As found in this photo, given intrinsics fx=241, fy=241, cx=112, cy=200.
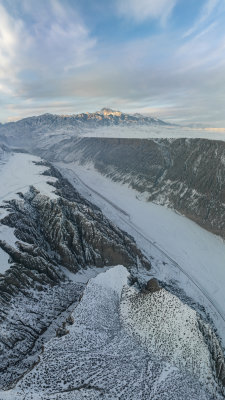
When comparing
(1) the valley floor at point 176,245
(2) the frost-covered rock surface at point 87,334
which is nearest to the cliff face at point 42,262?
(2) the frost-covered rock surface at point 87,334

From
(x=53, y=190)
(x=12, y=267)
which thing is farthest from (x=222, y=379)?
(x=53, y=190)

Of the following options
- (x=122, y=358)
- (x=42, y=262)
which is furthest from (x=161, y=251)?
(x=122, y=358)

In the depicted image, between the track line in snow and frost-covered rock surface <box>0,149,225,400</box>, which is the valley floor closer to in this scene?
the track line in snow

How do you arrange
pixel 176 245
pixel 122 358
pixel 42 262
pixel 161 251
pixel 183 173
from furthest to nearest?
1. pixel 183 173
2. pixel 176 245
3. pixel 161 251
4. pixel 42 262
5. pixel 122 358

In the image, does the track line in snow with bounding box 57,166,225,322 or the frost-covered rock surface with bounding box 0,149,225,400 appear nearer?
the frost-covered rock surface with bounding box 0,149,225,400

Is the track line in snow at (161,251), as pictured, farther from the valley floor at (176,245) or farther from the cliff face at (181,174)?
the cliff face at (181,174)

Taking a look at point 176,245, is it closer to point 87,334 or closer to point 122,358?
point 87,334

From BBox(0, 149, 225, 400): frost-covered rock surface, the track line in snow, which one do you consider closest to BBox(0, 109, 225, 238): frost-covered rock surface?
the track line in snow
